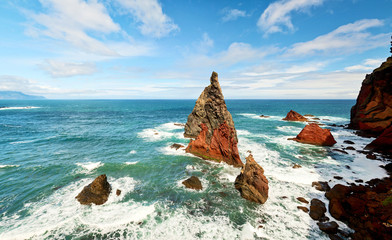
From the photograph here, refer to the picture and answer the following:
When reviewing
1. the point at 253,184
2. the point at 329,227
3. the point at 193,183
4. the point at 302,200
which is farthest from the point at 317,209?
the point at 193,183

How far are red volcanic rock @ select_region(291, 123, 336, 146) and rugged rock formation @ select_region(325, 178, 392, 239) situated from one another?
17.4m

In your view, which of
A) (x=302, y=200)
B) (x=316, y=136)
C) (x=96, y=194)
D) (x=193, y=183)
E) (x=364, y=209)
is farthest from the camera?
(x=316, y=136)

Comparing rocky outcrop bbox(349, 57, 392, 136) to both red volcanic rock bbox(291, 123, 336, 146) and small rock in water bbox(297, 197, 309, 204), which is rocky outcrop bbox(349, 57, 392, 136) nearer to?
red volcanic rock bbox(291, 123, 336, 146)

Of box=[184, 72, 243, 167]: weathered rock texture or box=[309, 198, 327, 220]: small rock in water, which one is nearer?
box=[309, 198, 327, 220]: small rock in water

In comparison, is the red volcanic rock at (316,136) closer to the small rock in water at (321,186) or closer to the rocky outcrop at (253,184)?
the small rock in water at (321,186)

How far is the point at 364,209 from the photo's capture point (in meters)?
14.4

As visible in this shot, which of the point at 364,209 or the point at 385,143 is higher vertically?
the point at 385,143

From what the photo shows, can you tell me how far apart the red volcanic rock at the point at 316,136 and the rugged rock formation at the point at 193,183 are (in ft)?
96.8

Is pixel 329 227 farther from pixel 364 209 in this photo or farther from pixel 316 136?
pixel 316 136

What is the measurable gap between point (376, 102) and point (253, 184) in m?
47.3

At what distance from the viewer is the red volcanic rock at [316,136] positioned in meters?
34.5

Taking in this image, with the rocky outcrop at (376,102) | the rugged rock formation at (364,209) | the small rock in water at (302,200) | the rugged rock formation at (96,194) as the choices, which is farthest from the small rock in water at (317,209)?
the rocky outcrop at (376,102)

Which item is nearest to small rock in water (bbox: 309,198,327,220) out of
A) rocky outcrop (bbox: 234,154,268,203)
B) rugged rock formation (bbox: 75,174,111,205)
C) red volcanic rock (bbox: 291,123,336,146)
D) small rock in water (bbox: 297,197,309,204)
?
small rock in water (bbox: 297,197,309,204)

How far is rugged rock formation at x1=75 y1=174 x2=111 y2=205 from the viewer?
1675 cm
